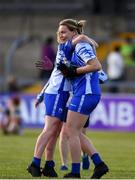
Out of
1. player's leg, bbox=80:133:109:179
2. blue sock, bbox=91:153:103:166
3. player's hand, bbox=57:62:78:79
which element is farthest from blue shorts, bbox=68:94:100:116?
blue sock, bbox=91:153:103:166

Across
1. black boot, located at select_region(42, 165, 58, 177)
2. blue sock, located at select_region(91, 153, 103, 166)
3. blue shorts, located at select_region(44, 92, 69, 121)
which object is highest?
blue shorts, located at select_region(44, 92, 69, 121)

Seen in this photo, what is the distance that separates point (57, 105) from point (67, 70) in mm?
777

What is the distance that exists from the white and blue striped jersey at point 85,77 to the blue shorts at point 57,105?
0.62 m

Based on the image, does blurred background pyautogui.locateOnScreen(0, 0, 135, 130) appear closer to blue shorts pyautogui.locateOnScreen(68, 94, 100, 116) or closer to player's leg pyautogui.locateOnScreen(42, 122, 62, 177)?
player's leg pyautogui.locateOnScreen(42, 122, 62, 177)

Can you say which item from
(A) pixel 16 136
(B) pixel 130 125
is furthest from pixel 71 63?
(B) pixel 130 125

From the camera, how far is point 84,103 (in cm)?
1288

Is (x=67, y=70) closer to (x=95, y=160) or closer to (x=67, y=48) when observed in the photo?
(x=67, y=48)

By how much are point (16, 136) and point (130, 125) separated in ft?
13.7

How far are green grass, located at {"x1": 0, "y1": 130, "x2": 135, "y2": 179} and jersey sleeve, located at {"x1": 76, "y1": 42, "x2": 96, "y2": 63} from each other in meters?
1.93

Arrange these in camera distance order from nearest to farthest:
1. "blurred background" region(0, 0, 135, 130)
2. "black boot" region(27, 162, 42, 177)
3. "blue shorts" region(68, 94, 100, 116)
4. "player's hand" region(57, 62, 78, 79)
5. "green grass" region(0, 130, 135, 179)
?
"blue shorts" region(68, 94, 100, 116), "player's hand" region(57, 62, 78, 79), "black boot" region(27, 162, 42, 177), "green grass" region(0, 130, 135, 179), "blurred background" region(0, 0, 135, 130)

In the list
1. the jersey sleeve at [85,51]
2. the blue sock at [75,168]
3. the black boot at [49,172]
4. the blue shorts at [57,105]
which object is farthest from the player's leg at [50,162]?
the jersey sleeve at [85,51]

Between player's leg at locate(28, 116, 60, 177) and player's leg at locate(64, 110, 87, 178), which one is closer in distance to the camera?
player's leg at locate(64, 110, 87, 178)

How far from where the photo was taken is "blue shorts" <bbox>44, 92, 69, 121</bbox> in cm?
1361

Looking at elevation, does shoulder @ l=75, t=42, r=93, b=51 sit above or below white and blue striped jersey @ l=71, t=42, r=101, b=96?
above
